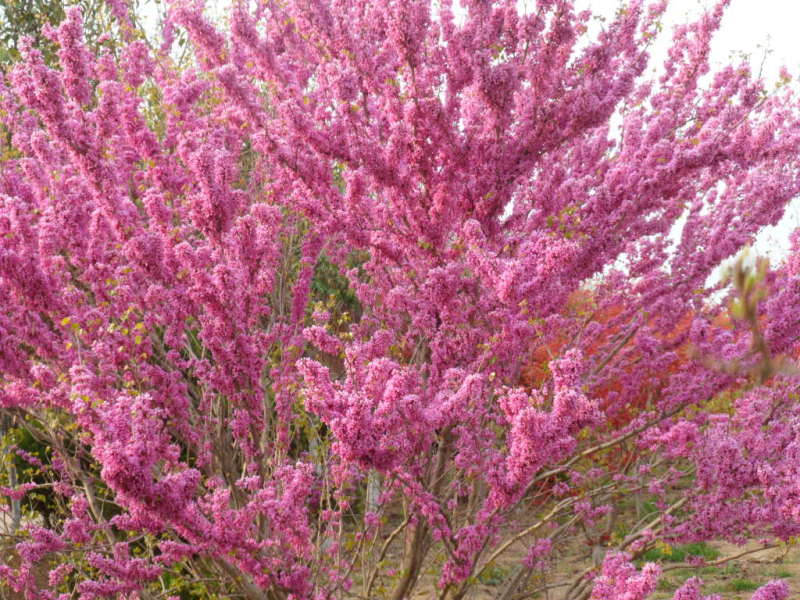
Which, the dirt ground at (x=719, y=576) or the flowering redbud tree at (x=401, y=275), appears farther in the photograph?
the dirt ground at (x=719, y=576)

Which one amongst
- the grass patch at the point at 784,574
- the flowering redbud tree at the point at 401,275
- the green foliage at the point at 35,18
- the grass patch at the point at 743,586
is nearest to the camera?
the flowering redbud tree at the point at 401,275

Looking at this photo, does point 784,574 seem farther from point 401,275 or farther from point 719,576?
point 401,275

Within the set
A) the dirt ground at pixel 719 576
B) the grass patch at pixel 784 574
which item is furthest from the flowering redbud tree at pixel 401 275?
the grass patch at pixel 784 574

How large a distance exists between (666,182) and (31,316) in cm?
350

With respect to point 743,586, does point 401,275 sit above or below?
above

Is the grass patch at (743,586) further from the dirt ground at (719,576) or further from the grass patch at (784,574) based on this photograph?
the grass patch at (784,574)

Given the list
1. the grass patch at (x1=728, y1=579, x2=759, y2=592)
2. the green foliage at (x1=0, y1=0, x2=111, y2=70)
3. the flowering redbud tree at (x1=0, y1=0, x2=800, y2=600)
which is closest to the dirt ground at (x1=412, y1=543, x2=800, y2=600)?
the grass patch at (x1=728, y1=579, x2=759, y2=592)

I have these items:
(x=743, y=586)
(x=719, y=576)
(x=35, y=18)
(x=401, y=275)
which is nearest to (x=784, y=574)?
(x=719, y=576)

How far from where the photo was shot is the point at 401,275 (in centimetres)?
501

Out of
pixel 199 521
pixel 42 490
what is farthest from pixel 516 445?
pixel 42 490

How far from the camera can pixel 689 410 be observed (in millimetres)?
5188

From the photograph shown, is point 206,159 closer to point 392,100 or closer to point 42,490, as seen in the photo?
point 392,100

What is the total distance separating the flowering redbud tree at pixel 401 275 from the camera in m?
3.49

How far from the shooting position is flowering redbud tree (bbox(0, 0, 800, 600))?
3.49m
